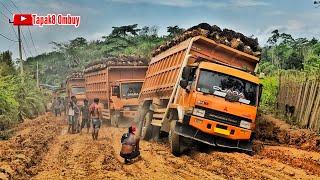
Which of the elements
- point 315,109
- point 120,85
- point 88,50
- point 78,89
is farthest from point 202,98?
point 88,50

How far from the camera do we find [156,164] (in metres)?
11.0

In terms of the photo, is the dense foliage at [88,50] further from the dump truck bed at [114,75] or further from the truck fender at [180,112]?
the truck fender at [180,112]

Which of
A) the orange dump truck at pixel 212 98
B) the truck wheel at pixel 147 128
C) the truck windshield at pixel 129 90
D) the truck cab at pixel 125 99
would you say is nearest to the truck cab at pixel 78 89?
the truck cab at pixel 125 99

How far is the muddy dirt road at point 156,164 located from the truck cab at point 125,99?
8489 millimetres

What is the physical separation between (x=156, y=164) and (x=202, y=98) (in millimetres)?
2271

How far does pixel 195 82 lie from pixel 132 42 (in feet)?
159

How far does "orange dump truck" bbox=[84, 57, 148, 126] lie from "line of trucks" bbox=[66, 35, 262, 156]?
505cm

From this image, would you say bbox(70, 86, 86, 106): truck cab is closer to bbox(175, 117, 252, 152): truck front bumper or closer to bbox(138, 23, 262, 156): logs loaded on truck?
bbox(138, 23, 262, 156): logs loaded on truck

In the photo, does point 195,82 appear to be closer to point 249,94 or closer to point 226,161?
point 249,94

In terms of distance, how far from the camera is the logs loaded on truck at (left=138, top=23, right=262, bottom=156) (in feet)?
40.4

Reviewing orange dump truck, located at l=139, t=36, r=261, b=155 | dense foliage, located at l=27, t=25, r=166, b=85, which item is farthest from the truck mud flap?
dense foliage, located at l=27, t=25, r=166, b=85

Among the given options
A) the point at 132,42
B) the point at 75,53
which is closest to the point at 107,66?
the point at 132,42

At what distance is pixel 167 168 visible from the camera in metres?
10.4

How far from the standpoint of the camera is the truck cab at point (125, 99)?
23359 millimetres
